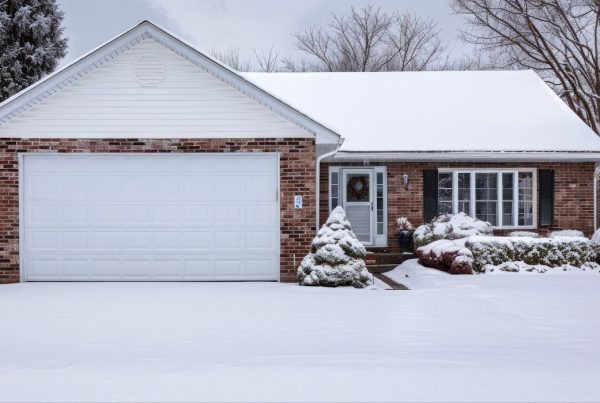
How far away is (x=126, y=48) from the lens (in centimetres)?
1298

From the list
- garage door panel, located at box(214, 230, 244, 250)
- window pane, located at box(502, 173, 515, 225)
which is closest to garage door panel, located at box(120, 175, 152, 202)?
garage door panel, located at box(214, 230, 244, 250)

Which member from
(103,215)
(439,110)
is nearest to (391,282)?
(103,215)

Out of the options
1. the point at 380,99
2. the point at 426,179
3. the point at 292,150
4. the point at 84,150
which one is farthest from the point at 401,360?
the point at 380,99

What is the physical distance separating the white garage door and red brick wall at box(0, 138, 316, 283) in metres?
0.18

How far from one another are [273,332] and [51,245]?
22.8 feet

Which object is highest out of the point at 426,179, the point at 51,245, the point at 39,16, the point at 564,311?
the point at 39,16

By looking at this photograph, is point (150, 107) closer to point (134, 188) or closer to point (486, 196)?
point (134, 188)

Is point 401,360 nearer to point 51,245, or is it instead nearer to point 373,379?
point 373,379

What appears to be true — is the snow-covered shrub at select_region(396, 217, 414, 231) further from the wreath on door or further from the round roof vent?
the round roof vent

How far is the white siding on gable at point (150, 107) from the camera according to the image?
42.7 feet

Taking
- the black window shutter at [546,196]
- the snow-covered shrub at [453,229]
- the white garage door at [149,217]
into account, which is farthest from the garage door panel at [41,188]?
the black window shutter at [546,196]

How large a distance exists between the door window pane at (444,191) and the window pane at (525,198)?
6.93ft

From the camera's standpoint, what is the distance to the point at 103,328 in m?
8.53

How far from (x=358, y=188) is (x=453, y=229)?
3200 mm
